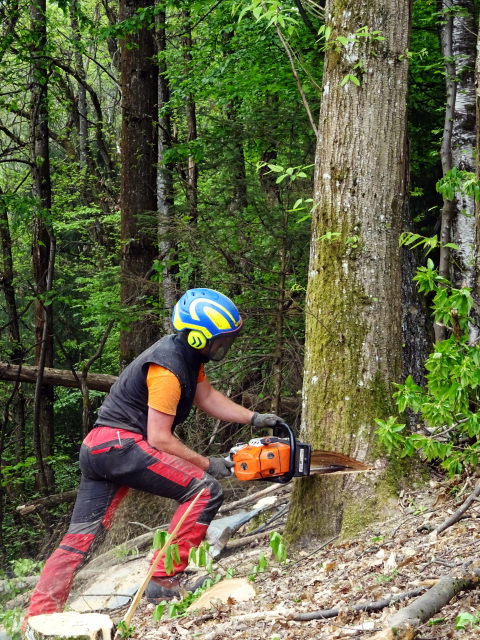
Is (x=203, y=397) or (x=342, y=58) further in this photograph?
(x=203, y=397)

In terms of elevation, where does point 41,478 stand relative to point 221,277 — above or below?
below

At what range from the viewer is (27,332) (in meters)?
19.6

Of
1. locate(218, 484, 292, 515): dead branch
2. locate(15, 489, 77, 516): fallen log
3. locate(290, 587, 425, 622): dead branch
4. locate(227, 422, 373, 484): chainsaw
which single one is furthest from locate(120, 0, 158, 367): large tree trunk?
locate(290, 587, 425, 622): dead branch

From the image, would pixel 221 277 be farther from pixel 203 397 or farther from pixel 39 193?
pixel 39 193

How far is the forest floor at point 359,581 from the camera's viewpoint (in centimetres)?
297

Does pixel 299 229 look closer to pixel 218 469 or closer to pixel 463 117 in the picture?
pixel 463 117

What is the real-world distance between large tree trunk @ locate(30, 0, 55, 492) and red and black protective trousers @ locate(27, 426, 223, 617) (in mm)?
7722

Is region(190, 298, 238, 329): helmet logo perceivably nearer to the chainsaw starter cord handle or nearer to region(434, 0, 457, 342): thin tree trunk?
the chainsaw starter cord handle

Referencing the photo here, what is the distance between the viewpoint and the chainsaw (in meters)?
4.48

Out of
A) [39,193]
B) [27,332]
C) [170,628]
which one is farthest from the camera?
[27,332]

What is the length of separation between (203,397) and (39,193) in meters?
10.3

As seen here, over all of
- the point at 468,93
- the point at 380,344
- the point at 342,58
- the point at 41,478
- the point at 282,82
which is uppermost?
the point at 282,82

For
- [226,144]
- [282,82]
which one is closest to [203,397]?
[226,144]

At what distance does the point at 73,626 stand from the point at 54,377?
9280 millimetres
